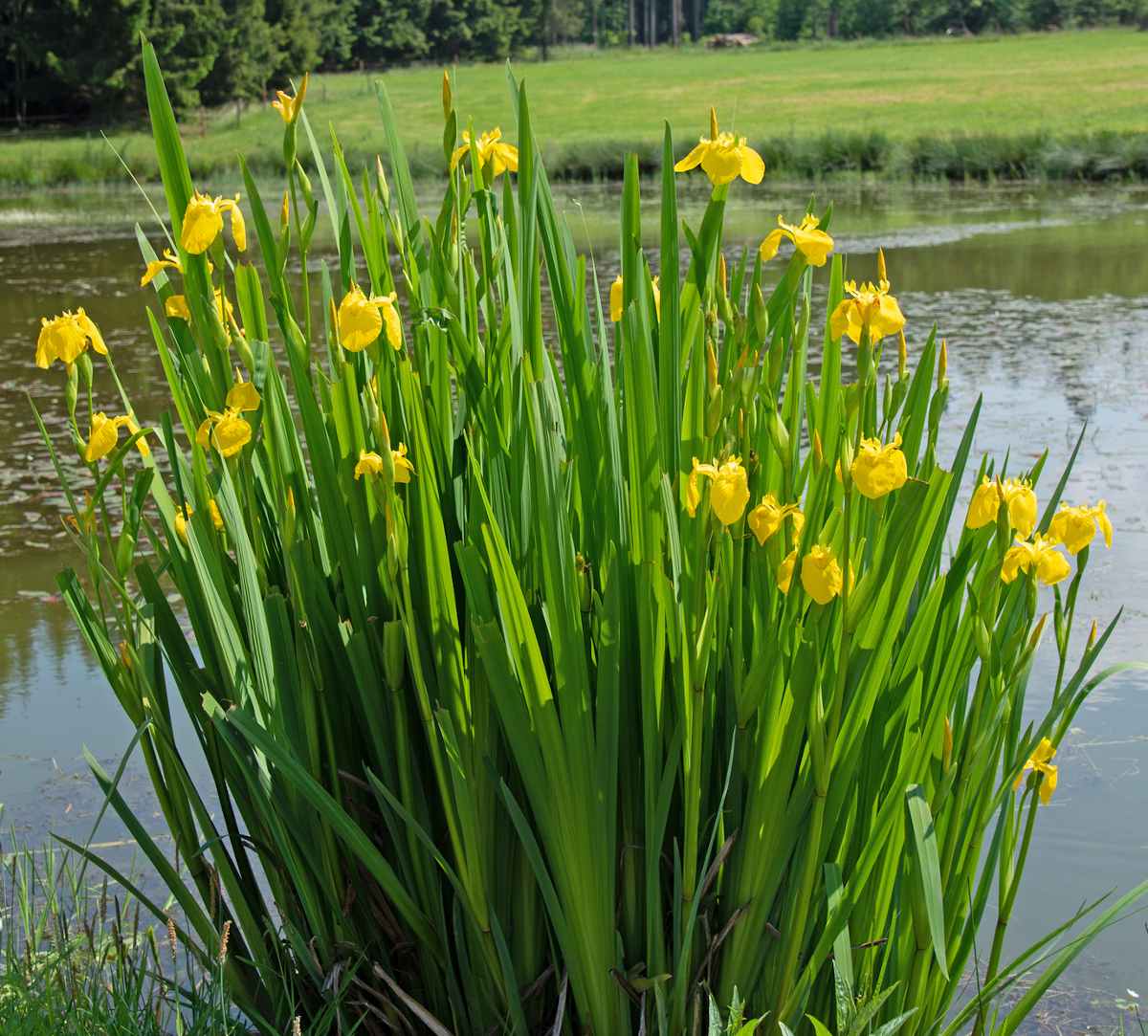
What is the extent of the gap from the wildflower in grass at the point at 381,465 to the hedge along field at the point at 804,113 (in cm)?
1776

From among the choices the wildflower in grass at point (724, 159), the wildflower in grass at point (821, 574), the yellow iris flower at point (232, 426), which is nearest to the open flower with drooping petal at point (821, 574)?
the wildflower in grass at point (821, 574)

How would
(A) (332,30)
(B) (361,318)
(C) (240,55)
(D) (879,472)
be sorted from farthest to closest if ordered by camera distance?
1. (A) (332,30)
2. (C) (240,55)
3. (B) (361,318)
4. (D) (879,472)

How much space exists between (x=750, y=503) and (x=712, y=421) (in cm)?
19

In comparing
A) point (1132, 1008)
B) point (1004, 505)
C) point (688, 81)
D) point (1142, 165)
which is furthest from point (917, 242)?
point (688, 81)

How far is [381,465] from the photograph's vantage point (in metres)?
1.25

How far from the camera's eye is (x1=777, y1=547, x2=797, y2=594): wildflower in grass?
1.22 metres

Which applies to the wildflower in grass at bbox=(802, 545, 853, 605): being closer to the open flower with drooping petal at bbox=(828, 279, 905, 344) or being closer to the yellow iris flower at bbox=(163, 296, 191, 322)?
the open flower with drooping petal at bbox=(828, 279, 905, 344)

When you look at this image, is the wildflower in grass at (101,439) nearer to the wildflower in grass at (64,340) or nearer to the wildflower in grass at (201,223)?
the wildflower in grass at (64,340)

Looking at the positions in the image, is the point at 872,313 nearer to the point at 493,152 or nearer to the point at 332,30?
the point at 493,152

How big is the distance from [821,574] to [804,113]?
2824 centimetres

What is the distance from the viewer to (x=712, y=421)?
4.05ft

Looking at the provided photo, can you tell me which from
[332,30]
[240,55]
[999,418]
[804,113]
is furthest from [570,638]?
[332,30]

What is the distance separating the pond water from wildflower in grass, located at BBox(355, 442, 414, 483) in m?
0.29

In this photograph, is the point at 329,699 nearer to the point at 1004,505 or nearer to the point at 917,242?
the point at 1004,505
